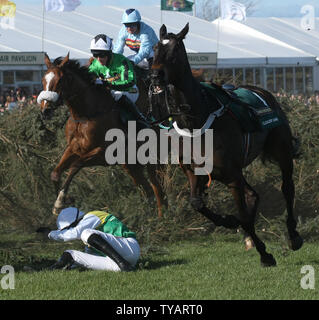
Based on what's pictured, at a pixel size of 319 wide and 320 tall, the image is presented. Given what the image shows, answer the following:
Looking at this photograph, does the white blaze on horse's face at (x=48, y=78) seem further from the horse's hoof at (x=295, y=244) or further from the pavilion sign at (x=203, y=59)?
the pavilion sign at (x=203, y=59)

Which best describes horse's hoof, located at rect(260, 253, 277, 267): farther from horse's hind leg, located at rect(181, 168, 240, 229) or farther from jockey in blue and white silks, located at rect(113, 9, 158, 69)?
jockey in blue and white silks, located at rect(113, 9, 158, 69)

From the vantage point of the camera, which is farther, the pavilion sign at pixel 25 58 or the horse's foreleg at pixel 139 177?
the pavilion sign at pixel 25 58

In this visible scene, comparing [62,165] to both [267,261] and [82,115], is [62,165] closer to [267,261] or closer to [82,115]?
[82,115]

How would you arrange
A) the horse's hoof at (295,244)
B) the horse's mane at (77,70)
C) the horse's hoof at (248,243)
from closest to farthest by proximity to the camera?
the horse's hoof at (295,244) → the horse's hoof at (248,243) → the horse's mane at (77,70)

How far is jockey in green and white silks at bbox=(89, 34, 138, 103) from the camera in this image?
29.7ft

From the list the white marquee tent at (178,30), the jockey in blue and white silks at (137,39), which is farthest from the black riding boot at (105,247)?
the white marquee tent at (178,30)

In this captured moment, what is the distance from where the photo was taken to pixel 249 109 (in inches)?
291

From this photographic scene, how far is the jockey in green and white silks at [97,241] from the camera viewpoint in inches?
267

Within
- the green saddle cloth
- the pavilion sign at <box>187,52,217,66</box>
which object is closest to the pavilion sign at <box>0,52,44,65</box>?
the pavilion sign at <box>187,52,217,66</box>

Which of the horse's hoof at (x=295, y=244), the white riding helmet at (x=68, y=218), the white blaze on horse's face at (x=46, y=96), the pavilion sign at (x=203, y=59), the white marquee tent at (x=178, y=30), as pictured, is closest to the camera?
the white riding helmet at (x=68, y=218)

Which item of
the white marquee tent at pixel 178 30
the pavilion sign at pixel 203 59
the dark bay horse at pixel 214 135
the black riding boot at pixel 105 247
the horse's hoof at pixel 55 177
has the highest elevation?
the white marquee tent at pixel 178 30

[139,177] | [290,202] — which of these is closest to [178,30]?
[139,177]

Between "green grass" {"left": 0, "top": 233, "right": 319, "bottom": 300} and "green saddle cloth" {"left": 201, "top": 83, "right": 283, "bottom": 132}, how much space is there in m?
1.40

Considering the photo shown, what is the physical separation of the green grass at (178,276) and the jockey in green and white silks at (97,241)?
0.43 feet
